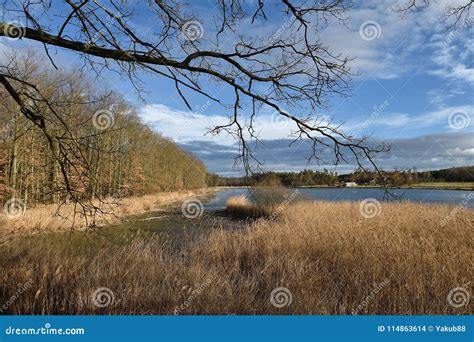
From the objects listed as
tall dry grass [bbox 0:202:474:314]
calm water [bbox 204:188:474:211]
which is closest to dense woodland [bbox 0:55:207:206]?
tall dry grass [bbox 0:202:474:314]

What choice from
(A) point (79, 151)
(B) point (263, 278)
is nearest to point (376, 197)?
(B) point (263, 278)

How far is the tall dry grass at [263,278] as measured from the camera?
437 centimetres

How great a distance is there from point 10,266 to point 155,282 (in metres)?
2.62

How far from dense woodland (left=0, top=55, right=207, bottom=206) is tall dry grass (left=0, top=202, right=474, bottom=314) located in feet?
3.83

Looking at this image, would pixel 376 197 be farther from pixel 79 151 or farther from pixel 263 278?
pixel 79 151

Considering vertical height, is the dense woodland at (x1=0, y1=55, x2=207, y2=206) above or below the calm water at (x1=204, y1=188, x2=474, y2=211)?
above

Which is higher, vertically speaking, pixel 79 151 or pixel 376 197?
pixel 79 151

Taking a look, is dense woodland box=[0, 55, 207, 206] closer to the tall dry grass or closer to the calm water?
the tall dry grass

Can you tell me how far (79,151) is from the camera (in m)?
4.27

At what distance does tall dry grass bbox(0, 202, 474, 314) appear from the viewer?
4371 mm

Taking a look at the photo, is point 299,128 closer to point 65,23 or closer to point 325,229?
point 65,23

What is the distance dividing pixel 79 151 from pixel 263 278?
3292mm

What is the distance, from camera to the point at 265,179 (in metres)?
4.15

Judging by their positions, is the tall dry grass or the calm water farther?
the calm water
